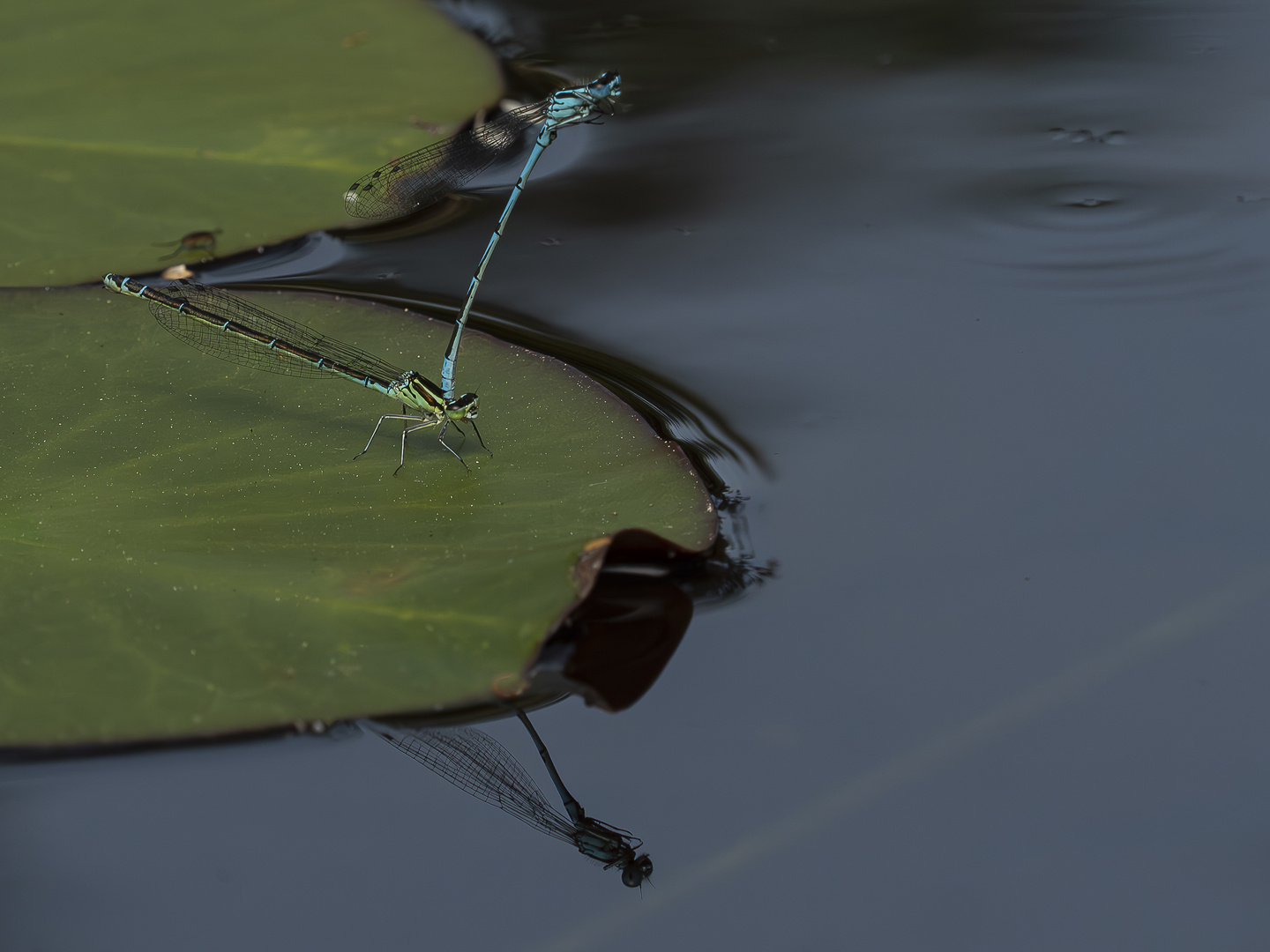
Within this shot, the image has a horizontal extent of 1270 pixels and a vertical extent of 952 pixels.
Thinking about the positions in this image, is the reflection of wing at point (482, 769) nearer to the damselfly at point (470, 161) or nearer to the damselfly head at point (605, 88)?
the damselfly at point (470, 161)

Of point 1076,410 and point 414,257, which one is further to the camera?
point 414,257

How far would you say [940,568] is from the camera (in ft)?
9.46

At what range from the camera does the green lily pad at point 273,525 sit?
2.51m

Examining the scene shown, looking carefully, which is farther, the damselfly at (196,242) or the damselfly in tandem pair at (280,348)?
the damselfly at (196,242)

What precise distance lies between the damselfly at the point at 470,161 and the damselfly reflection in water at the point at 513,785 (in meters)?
1.47

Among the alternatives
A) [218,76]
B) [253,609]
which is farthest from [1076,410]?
[218,76]

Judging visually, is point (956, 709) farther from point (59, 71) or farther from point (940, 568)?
point (59, 71)

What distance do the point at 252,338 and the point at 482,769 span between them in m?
1.98

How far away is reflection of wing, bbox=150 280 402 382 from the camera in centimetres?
357

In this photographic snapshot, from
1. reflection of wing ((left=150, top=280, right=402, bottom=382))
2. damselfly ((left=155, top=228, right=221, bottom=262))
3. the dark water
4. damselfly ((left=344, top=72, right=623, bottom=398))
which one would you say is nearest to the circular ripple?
the dark water

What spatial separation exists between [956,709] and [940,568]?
18.5 inches

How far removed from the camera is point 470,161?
4.62 metres

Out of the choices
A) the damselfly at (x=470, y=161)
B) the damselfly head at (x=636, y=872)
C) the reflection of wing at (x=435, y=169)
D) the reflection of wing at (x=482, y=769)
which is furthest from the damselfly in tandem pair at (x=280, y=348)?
the damselfly head at (x=636, y=872)

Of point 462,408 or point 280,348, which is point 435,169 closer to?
point 280,348
